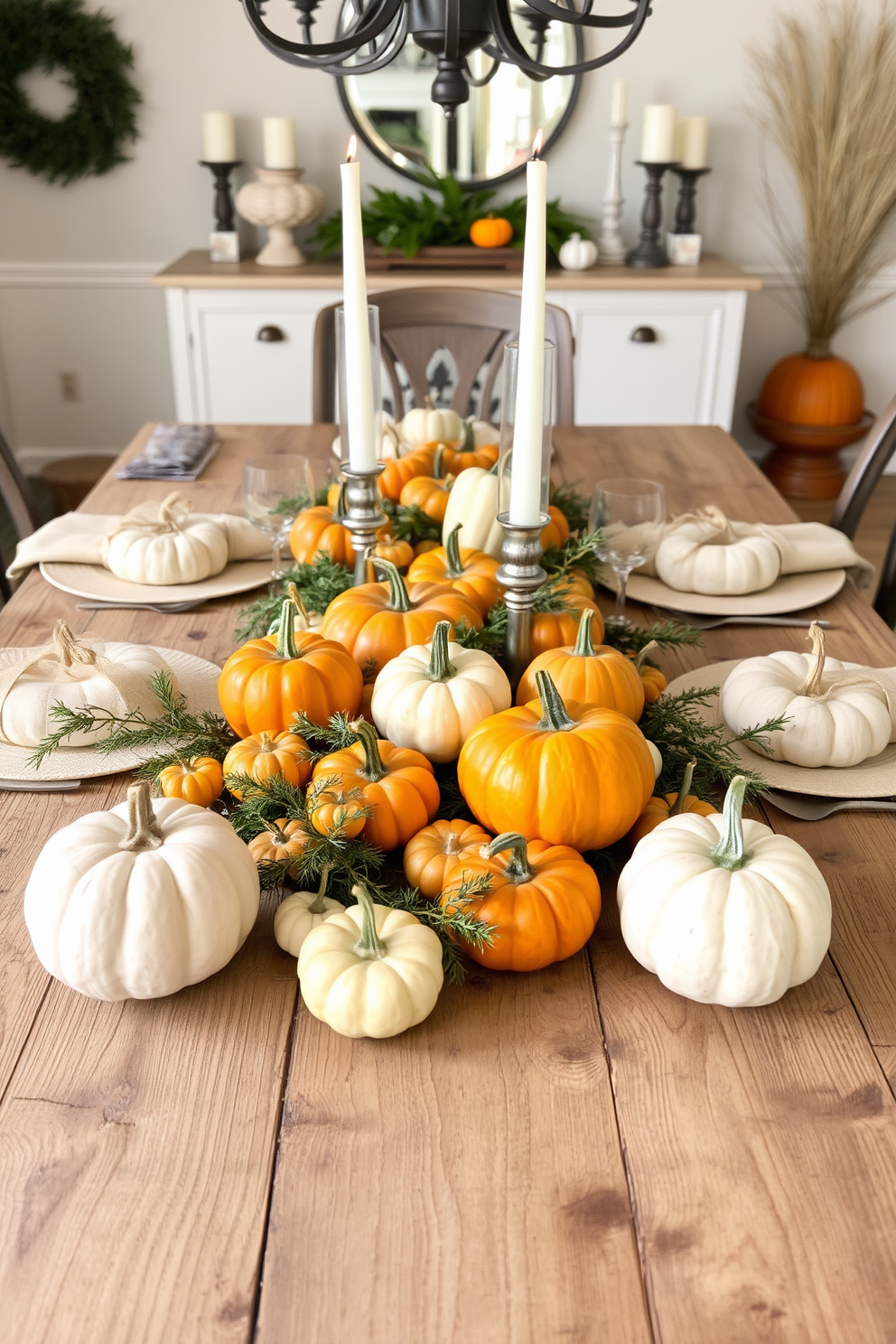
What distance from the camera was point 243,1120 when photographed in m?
0.75

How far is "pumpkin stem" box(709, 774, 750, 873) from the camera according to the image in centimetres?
82

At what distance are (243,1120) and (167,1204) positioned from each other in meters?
0.08

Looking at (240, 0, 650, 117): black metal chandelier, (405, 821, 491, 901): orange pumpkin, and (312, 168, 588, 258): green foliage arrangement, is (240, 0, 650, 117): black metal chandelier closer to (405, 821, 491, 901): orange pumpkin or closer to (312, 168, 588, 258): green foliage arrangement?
(405, 821, 491, 901): orange pumpkin

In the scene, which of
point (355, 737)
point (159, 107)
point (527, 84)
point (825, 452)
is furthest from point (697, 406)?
point (355, 737)

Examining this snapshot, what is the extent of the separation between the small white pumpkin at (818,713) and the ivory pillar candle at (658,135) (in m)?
2.89

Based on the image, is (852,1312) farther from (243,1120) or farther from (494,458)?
(494,458)

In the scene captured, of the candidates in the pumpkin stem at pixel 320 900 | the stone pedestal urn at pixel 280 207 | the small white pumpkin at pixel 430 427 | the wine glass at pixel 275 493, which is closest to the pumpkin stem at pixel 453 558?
the wine glass at pixel 275 493

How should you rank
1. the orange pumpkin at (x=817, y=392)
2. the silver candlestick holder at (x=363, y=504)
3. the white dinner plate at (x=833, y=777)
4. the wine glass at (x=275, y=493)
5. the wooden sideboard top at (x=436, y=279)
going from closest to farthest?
1. the white dinner plate at (x=833, y=777)
2. the silver candlestick holder at (x=363, y=504)
3. the wine glass at (x=275, y=493)
4. the wooden sideboard top at (x=436, y=279)
5. the orange pumpkin at (x=817, y=392)

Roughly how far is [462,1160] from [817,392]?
3.63 m

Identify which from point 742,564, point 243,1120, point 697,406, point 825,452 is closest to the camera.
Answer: point 243,1120

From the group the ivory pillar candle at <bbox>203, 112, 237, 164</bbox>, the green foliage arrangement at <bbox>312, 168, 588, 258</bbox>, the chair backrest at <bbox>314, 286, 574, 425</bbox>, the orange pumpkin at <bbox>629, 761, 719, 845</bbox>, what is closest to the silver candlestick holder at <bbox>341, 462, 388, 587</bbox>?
the orange pumpkin at <bbox>629, 761, 719, 845</bbox>

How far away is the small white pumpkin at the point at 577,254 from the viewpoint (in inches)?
139

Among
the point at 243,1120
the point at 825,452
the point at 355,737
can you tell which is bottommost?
the point at 825,452

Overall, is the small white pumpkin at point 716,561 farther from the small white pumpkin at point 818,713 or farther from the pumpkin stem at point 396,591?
the pumpkin stem at point 396,591
